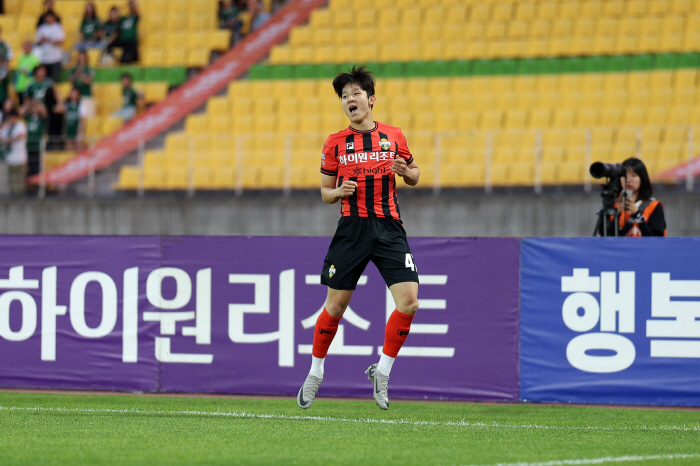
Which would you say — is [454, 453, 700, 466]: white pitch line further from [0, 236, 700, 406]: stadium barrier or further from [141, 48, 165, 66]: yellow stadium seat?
[141, 48, 165, 66]: yellow stadium seat

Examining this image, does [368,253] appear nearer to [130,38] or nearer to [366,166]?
[366,166]

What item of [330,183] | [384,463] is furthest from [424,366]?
[384,463]

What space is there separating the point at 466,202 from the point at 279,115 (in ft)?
14.6

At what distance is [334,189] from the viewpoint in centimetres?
701

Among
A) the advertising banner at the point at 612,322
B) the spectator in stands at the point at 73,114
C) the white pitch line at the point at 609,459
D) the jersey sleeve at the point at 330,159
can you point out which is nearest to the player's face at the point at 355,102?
the jersey sleeve at the point at 330,159

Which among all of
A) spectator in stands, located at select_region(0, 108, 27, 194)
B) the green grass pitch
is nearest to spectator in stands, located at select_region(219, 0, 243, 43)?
spectator in stands, located at select_region(0, 108, 27, 194)

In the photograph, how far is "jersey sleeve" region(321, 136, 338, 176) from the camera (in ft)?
23.2

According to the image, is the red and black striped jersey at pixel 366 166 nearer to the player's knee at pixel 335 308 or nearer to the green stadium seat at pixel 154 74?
the player's knee at pixel 335 308

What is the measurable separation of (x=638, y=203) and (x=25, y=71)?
12435 millimetres

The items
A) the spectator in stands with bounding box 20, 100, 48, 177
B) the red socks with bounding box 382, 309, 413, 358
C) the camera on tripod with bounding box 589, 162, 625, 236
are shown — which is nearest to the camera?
the red socks with bounding box 382, 309, 413, 358

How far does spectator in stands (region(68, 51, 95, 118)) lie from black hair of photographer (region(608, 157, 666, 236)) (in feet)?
35.8

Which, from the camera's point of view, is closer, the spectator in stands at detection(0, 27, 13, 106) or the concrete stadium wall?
the concrete stadium wall

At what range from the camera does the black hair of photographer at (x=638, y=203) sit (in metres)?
9.10

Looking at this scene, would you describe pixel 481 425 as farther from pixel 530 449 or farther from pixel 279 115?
pixel 279 115
